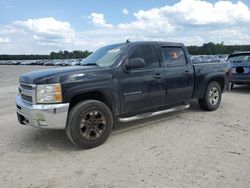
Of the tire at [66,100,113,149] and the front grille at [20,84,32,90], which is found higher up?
the front grille at [20,84,32,90]

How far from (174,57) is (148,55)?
86cm

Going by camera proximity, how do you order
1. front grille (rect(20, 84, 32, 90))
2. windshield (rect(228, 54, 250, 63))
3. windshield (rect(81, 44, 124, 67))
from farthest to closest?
windshield (rect(228, 54, 250, 63)) → windshield (rect(81, 44, 124, 67)) → front grille (rect(20, 84, 32, 90))

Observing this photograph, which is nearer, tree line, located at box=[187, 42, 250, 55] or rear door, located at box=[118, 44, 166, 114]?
rear door, located at box=[118, 44, 166, 114]

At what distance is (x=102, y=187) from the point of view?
10.9 feet

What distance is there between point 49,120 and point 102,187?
158cm

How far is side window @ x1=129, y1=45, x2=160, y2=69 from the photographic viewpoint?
18.2ft

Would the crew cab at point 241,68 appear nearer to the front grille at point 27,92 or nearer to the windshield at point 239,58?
the windshield at point 239,58

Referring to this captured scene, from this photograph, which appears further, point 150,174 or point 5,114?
point 5,114

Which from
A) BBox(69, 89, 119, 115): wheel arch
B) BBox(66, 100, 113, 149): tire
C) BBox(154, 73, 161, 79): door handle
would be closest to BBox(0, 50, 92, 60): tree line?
BBox(154, 73, 161, 79): door handle

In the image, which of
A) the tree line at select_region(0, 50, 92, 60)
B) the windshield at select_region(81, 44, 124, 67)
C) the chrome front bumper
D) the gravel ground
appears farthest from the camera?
the tree line at select_region(0, 50, 92, 60)

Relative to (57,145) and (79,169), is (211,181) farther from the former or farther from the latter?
(57,145)

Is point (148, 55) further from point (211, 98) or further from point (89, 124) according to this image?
point (211, 98)

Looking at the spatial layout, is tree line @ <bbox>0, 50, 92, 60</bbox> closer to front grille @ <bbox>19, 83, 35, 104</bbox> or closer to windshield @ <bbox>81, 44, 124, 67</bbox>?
windshield @ <bbox>81, 44, 124, 67</bbox>

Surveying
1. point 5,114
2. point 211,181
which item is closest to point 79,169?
point 211,181
